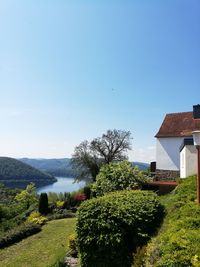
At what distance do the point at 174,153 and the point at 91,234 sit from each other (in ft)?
70.8

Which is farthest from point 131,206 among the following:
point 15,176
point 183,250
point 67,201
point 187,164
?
point 15,176

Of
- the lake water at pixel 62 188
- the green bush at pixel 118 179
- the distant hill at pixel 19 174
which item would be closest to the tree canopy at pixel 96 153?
the lake water at pixel 62 188

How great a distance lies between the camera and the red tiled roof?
30578 mm

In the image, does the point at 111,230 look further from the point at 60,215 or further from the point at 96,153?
the point at 96,153

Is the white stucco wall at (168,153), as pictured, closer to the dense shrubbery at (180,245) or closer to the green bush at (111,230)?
the green bush at (111,230)

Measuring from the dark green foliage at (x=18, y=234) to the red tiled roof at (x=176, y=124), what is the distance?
53.2 feet

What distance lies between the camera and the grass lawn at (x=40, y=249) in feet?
45.4

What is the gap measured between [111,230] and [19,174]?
367 ft

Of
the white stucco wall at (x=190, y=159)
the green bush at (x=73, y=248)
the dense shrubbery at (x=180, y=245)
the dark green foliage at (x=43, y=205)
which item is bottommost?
the green bush at (x=73, y=248)

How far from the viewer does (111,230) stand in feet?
31.9

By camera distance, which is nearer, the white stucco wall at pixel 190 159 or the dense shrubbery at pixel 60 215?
the white stucco wall at pixel 190 159

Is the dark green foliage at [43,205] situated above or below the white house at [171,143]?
below

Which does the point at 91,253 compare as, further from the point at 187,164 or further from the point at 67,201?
the point at 67,201

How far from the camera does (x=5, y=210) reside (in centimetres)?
2741
